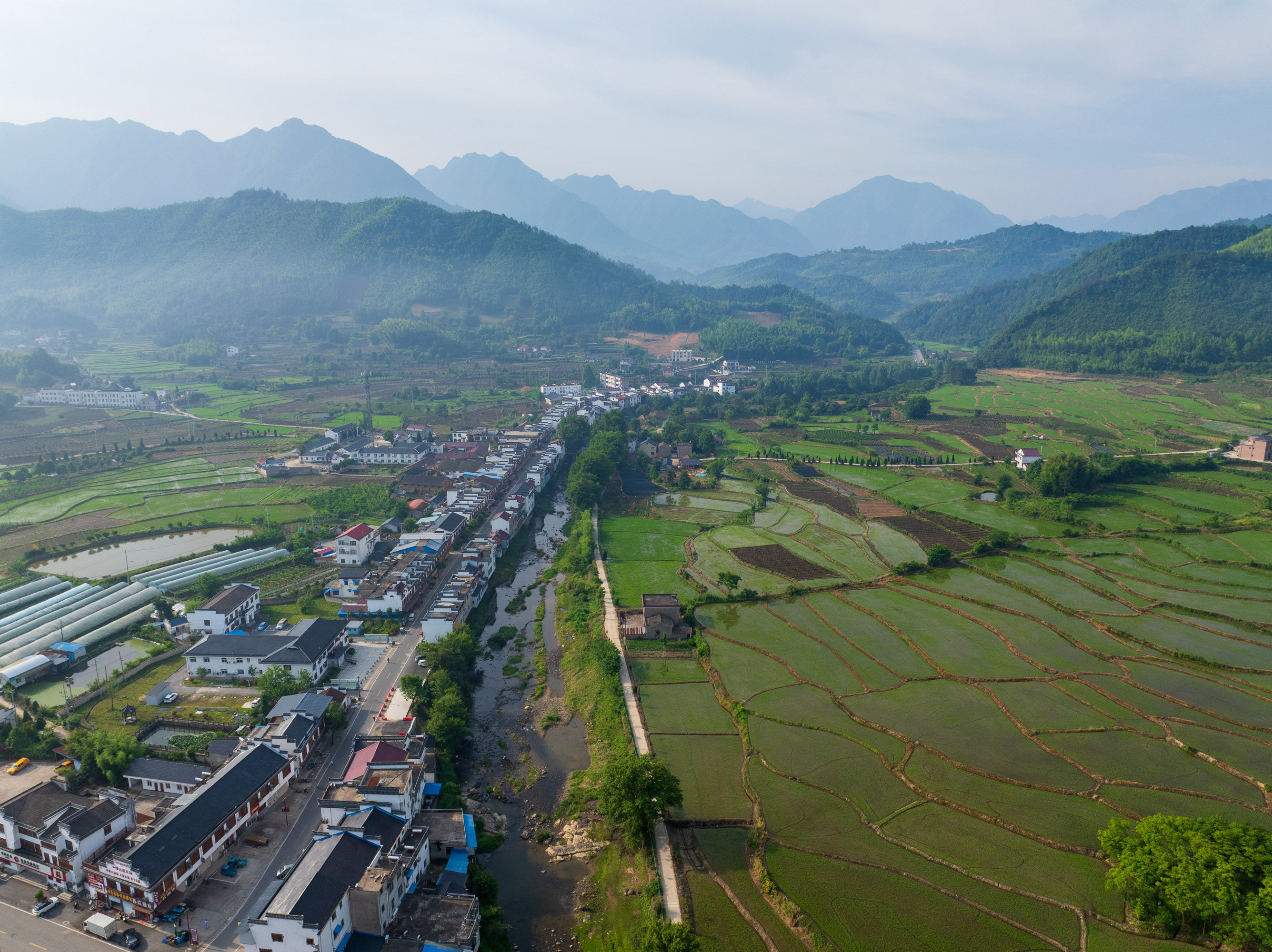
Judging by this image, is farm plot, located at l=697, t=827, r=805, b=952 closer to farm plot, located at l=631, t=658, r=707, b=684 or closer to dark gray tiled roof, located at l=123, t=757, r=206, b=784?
farm plot, located at l=631, t=658, r=707, b=684

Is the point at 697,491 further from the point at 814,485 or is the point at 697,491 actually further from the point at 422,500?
the point at 422,500

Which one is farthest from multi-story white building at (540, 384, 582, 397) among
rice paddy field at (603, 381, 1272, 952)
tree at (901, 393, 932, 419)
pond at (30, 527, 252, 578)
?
pond at (30, 527, 252, 578)

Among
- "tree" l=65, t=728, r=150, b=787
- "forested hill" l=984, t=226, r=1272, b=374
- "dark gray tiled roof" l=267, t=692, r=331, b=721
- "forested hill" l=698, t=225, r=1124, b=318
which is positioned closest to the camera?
"tree" l=65, t=728, r=150, b=787

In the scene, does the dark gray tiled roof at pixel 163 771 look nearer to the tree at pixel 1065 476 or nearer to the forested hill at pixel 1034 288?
the tree at pixel 1065 476

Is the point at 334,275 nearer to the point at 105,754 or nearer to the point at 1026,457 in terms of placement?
the point at 1026,457

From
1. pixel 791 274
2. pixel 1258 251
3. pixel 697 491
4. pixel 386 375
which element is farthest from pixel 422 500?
pixel 791 274

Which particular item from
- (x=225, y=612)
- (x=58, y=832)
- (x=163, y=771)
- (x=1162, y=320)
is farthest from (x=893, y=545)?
(x=1162, y=320)
